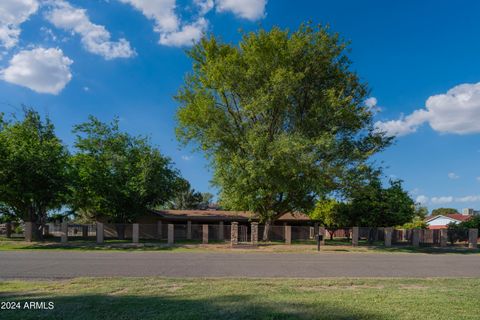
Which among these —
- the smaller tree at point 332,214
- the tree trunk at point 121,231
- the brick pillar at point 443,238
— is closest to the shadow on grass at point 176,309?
the tree trunk at point 121,231

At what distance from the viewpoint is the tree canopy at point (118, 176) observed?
123 feet

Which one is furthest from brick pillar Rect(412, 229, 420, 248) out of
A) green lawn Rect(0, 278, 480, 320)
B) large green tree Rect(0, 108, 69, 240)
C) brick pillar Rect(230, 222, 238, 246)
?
large green tree Rect(0, 108, 69, 240)

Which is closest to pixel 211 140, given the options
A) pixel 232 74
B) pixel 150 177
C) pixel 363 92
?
pixel 232 74

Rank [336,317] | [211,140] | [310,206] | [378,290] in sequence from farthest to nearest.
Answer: [310,206] < [211,140] < [378,290] < [336,317]

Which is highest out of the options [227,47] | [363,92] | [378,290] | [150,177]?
[227,47]

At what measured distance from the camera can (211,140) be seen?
3397 cm

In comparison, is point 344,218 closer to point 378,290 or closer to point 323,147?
point 323,147

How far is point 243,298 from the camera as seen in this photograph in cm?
902

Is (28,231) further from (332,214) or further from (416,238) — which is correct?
(416,238)

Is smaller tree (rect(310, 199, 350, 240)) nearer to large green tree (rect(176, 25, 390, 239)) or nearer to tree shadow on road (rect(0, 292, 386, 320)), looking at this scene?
large green tree (rect(176, 25, 390, 239))

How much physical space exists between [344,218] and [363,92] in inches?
588

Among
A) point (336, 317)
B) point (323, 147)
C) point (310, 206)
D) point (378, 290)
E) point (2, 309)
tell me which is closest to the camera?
point (336, 317)

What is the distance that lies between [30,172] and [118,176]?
27.3 ft

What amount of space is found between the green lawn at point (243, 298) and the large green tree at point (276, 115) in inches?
752
